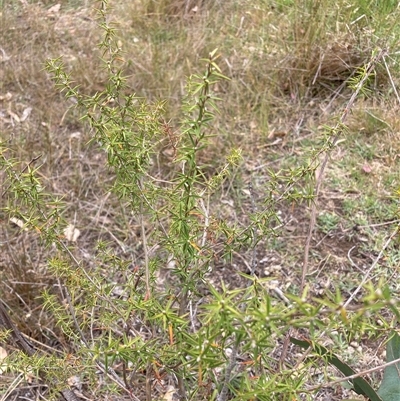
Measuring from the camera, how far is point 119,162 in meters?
1.08

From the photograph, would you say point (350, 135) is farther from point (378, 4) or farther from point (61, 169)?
point (61, 169)

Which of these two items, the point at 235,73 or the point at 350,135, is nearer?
the point at 350,135

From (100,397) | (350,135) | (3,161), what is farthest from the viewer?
(350,135)

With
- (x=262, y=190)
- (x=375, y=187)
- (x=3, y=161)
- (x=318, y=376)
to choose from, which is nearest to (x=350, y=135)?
(x=375, y=187)

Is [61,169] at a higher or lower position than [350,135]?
lower

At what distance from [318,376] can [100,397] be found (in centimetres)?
65

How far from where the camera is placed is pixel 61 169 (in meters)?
2.31

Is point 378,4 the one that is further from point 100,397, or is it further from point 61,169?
point 100,397

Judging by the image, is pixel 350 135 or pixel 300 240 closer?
pixel 300 240

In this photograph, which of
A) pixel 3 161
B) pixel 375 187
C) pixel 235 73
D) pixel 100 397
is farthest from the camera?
pixel 235 73

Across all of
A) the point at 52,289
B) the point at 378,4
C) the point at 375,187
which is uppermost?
the point at 378,4

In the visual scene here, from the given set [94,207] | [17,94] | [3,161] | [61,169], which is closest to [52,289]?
[94,207]

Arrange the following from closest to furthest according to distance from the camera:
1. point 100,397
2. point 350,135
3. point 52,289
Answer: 1. point 100,397
2. point 52,289
3. point 350,135

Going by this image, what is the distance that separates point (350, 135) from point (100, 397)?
1.53m
